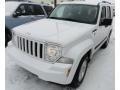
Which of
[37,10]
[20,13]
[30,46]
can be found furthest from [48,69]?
[37,10]

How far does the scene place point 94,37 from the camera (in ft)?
12.8

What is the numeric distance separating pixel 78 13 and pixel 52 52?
1961 millimetres

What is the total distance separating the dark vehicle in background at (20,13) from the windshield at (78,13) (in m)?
2.08

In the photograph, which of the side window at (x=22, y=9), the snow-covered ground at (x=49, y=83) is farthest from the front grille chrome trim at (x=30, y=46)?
the side window at (x=22, y=9)

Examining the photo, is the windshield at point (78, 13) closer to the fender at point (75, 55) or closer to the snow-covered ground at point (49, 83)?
the fender at point (75, 55)

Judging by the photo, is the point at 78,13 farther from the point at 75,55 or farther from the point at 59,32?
the point at 75,55

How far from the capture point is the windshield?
13.4ft

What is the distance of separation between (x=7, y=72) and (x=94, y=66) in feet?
8.11

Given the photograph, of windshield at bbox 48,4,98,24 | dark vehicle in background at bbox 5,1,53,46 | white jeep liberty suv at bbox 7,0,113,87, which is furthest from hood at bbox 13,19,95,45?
dark vehicle in background at bbox 5,1,53,46

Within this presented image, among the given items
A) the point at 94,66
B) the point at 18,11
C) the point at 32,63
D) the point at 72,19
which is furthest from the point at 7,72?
the point at 18,11

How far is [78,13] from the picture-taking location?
4.26 metres

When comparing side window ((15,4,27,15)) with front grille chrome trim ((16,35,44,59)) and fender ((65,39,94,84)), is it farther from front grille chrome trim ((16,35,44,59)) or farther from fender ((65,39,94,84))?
fender ((65,39,94,84))

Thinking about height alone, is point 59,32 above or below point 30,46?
above
